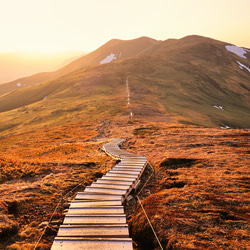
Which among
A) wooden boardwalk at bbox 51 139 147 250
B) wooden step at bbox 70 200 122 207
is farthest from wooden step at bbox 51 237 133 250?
wooden step at bbox 70 200 122 207

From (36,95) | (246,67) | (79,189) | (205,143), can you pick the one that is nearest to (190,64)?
(246,67)

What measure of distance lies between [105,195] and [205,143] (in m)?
16.6

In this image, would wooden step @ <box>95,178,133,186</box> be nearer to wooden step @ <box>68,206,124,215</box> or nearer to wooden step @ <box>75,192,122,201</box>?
wooden step @ <box>75,192,122,201</box>

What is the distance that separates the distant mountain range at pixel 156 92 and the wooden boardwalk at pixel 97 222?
47.9 metres

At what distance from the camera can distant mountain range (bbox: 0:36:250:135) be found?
3046 inches

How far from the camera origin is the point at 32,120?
80938 millimetres

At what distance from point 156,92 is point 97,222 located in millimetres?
99827

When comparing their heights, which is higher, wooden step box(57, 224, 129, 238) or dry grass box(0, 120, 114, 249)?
wooden step box(57, 224, 129, 238)

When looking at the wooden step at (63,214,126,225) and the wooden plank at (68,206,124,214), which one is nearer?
the wooden step at (63,214,126,225)

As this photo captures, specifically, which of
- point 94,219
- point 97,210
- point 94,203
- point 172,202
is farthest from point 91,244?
point 172,202

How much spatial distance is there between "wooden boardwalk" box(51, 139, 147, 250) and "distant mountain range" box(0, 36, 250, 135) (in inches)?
1885

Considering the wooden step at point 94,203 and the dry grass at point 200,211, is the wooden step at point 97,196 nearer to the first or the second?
the wooden step at point 94,203

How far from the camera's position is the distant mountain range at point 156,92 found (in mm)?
77375

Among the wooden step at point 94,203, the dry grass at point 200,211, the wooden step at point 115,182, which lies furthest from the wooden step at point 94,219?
the wooden step at point 115,182
